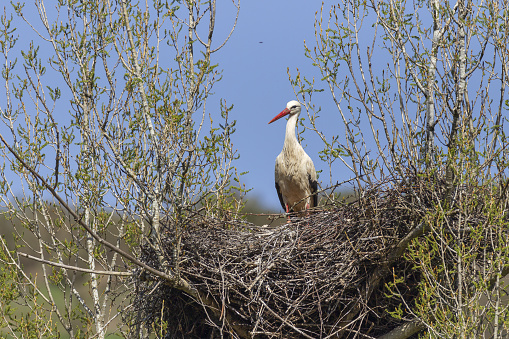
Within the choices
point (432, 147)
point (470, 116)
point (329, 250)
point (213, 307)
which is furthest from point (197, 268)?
point (470, 116)

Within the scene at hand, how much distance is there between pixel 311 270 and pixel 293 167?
9.99 ft

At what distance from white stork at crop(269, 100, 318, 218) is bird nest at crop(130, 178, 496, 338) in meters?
2.42

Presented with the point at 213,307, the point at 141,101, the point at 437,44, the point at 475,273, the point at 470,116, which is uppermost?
the point at 141,101

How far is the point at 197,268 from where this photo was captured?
6.22 m

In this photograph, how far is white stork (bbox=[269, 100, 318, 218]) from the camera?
9039 millimetres

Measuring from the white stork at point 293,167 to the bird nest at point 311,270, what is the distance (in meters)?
2.42

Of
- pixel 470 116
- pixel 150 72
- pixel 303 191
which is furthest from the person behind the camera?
pixel 303 191

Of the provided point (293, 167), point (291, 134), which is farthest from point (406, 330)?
point (291, 134)

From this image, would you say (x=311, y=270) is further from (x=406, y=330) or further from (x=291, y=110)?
(x=291, y=110)

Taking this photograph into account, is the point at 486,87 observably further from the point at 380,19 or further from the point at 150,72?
the point at 150,72

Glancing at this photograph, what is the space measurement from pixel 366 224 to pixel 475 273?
1.11 m

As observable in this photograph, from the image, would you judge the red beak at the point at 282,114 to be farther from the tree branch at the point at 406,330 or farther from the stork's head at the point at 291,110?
the tree branch at the point at 406,330

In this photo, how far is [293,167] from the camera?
29.7ft

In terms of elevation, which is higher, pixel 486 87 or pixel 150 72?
pixel 150 72
